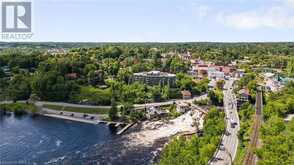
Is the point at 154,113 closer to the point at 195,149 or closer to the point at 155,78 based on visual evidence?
the point at 155,78

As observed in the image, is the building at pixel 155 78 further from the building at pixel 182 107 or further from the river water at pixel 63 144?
the river water at pixel 63 144

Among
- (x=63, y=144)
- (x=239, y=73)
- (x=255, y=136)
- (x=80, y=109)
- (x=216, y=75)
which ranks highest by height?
(x=239, y=73)

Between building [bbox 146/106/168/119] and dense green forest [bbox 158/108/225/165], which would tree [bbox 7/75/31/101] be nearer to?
building [bbox 146/106/168/119]

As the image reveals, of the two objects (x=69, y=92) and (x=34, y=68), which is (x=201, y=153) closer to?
(x=69, y=92)

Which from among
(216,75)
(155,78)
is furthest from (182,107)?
(216,75)

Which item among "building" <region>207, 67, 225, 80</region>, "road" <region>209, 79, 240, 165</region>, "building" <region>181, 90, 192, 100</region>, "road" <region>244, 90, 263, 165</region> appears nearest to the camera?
"road" <region>244, 90, 263, 165</region>

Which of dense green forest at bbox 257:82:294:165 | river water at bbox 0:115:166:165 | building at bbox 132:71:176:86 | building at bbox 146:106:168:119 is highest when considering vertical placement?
building at bbox 132:71:176:86

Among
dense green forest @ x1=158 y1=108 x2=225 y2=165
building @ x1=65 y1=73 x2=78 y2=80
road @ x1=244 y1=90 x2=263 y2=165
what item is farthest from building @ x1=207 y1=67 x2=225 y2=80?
dense green forest @ x1=158 y1=108 x2=225 y2=165
